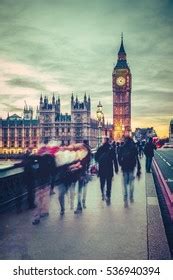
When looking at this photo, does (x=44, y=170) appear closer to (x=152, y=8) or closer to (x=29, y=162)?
(x=29, y=162)

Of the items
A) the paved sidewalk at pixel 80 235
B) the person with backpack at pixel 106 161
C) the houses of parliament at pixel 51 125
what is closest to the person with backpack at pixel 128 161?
the person with backpack at pixel 106 161

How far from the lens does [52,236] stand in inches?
177

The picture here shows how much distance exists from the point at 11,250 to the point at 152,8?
4.90 m

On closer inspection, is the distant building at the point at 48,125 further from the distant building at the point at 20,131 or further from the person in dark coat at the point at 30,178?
the person in dark coat at the point at 30,178

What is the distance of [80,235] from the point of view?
4.53m

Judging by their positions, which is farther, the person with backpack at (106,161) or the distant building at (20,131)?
the distant building at (20,131)

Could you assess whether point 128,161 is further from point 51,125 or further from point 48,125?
point 48,125

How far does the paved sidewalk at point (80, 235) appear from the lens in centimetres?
399

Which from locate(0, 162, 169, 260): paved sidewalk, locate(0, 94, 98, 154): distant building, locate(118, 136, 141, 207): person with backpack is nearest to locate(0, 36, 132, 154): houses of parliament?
locate(0, 94, 98, 154): distant building

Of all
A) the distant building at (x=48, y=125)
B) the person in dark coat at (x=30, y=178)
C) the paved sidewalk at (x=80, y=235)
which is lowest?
the paved sidewalk at (x=80, y=235)

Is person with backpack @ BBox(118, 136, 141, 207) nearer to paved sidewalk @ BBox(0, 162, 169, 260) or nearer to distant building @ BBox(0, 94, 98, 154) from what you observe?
paved sidewalk @ BBox(0, 162, 169, 260)

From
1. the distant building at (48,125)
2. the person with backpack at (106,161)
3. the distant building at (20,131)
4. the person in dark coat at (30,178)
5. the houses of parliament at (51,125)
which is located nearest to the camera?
the person in dark coat at (30,178)

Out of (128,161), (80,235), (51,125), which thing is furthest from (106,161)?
(51,125)
